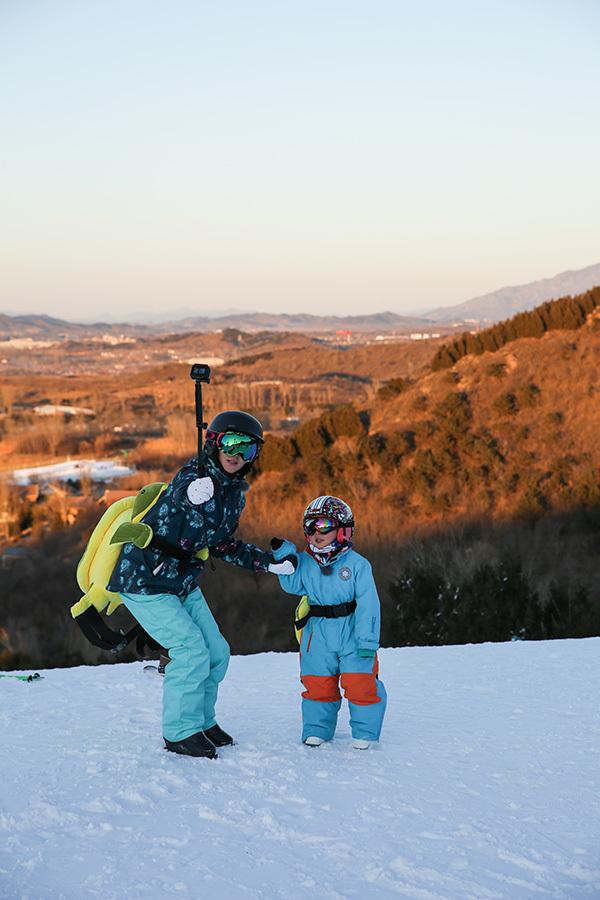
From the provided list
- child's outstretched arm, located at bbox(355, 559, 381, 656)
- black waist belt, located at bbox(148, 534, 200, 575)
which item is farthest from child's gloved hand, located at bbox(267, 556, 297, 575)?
black waist belt, located at bbox(148, 534, 200, 575)

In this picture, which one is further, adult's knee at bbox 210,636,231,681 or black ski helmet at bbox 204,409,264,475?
adult's knee at bbox 210,636,231,681

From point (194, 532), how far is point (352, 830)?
171 centimetres

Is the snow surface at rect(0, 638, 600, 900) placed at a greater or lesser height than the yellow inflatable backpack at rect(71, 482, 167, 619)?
lesser

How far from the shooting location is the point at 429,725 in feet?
19.9

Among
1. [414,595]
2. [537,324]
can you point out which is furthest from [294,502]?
[414,595]

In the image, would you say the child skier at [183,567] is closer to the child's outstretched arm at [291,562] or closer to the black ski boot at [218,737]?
the black ski boot at [218,737]

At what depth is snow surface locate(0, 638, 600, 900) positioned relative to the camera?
3734mm

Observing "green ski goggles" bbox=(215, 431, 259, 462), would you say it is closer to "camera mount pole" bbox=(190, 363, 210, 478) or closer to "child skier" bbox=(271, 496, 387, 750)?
"camera mount pole" bbox=(190, 363, 210, 478)

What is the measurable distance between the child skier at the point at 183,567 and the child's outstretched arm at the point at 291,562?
1.26ft

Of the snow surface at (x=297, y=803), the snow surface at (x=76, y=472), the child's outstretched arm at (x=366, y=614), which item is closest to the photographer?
the snow surface at (x=297, y=803)

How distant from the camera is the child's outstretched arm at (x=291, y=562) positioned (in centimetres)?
551

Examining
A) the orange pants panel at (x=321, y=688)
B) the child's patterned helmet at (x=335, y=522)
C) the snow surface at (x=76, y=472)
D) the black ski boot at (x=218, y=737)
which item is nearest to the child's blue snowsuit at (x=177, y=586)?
the black ski boot at (x=218, y=737)

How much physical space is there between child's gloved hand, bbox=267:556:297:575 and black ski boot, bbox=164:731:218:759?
0.95 meters

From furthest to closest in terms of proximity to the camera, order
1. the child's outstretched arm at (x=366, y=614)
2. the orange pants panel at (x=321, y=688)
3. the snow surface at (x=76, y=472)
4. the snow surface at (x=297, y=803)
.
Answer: the snow surface at (x=76, y=472) < the orange pants panel at (x=321, y=688) < the child's outstretched arm at (x=366, y=614) < the snow surface at (x=297, y=803)
